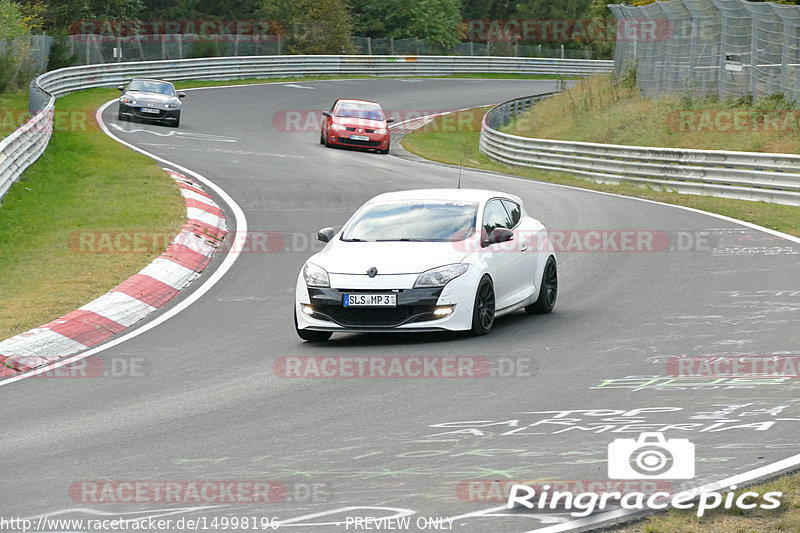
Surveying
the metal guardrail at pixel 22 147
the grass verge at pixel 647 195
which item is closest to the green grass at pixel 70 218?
the metal guardrail at pixel 22 147

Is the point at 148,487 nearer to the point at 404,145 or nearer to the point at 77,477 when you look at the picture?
→ the point at 77,477

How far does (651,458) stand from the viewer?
23.2ft

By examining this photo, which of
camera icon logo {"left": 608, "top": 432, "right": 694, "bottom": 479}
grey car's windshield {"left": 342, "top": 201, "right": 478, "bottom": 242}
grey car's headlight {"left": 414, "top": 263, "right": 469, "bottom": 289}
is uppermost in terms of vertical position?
grey car's windshield {"left": 342, "top": 201, "right": 478, "bottom": 242}

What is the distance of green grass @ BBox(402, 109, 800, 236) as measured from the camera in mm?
20844

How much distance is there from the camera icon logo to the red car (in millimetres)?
28527

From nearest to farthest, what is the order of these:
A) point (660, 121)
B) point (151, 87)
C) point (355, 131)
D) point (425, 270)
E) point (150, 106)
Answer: point (425, 270) → point (660, 121) → point (355, 131) → point (150, 106) → point (151, 87)

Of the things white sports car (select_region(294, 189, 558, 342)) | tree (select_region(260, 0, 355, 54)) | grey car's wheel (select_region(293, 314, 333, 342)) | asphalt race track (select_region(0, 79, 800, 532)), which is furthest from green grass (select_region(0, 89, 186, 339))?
tree (select_region(260, 0, 355, 54))

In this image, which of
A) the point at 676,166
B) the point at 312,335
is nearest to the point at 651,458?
the point at 312,335

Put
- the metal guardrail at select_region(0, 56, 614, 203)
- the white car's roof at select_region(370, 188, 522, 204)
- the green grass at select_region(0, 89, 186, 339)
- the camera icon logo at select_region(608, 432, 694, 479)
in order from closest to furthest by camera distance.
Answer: the camera icon logo at select_region(608, 432, 694, 479) → the white car's roof at select_region(370, 188, 522, 204) → the green grass at select_region(0, 89, 186, 339) → the metal guardrail at select_region(0, 56, 614, 203)

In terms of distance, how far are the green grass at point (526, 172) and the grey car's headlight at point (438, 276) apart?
9105 millimetres

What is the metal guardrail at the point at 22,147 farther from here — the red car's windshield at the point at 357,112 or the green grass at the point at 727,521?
the green grass at the point at 727,521

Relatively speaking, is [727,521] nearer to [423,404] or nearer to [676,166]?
[423,404]

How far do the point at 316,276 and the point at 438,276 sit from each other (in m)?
1.21

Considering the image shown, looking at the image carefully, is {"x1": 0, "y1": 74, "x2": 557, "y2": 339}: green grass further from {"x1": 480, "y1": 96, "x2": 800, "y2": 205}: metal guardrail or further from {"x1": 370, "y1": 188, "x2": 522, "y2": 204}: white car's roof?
{"x1": 480, "y1": 96, "x2": 800, "y2": 205}: metal guardrail
